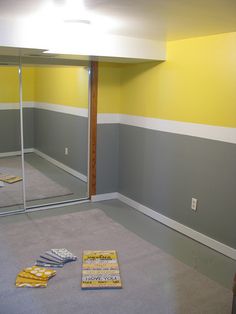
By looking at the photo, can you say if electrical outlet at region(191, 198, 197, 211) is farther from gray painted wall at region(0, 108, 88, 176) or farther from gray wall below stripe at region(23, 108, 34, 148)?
gray wall below stripe at region(23, 108, 34, 148)

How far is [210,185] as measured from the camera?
3410mm

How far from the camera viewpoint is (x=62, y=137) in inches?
207

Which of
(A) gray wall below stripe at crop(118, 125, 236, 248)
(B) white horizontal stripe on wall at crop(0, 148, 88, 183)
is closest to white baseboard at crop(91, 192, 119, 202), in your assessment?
(A) gray wall below stripe at crop(118, 125, 236, 248)

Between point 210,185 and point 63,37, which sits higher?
point 63,37

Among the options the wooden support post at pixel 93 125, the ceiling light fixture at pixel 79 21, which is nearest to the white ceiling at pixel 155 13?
the ceiling light fixture at pixel 79 21

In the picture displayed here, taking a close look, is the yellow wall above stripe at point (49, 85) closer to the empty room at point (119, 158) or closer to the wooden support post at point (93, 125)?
the empty room at point (119, 158)

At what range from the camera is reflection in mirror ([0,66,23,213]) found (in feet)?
14.4

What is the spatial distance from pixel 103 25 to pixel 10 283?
7.37 ft

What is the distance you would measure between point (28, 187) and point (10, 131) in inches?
34.4

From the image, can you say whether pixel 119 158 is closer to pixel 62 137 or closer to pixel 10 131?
pixel 62 137

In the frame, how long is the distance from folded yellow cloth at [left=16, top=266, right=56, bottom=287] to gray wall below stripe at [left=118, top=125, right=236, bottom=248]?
160 cm

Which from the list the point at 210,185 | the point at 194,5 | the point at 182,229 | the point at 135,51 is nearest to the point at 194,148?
the point at 210,185

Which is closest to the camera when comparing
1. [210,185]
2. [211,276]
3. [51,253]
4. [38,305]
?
[38,305]

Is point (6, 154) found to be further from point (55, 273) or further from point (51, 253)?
point (55, 273)
